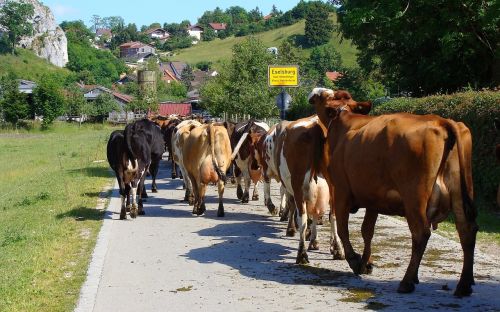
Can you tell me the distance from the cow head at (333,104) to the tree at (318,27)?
179 m

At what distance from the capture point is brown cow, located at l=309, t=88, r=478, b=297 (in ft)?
26.8

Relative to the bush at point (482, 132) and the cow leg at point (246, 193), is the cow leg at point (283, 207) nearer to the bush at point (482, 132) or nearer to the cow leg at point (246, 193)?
the cow leg at point (246, 193)

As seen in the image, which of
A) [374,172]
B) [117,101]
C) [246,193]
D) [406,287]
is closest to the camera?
[406,287]

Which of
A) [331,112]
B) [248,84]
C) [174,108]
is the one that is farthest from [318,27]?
[331,112]

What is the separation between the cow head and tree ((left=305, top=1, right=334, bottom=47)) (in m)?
179

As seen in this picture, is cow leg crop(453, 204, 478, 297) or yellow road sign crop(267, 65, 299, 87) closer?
cow leg crop(453, 204, 478, 297)

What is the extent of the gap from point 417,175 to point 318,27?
609 ft

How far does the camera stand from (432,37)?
27.8 m

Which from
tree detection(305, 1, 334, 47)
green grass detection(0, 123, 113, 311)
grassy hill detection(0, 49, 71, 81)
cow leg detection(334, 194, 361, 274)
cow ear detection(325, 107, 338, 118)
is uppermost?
tree detection(305, 1, 334, 47)

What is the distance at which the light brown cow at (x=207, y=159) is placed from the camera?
51.4 ft

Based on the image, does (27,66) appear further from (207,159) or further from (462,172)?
(462,172)

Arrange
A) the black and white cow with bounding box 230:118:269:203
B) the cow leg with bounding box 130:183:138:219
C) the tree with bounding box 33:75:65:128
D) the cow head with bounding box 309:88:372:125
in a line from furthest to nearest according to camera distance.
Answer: the tree with bounding box 33:75:65:128 < the black and white cow with bounding box 230:118:269:203 < the cow leg with bounding box 130:183:138:219 < the cow head with bounding box 309:88:372:125

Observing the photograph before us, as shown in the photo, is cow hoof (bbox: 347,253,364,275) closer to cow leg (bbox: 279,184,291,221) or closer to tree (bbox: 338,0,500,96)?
cow leg (bbox: 279,184,291,221)

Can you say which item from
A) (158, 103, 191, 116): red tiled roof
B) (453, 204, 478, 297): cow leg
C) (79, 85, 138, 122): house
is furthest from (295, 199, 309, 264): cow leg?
(158, 103, 191, 116): red tiled roof
